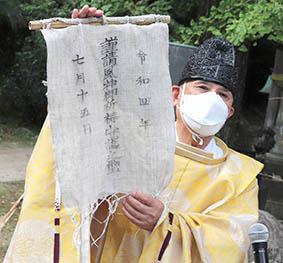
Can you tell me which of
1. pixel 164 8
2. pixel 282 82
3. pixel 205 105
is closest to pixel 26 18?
pixel 164 8

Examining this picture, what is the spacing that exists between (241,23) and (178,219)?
294 centimetres

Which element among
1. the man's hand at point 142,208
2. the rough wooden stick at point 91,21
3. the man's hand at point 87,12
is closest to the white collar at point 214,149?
the man's hand at point 142,208

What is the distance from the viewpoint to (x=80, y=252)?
193 centimetres

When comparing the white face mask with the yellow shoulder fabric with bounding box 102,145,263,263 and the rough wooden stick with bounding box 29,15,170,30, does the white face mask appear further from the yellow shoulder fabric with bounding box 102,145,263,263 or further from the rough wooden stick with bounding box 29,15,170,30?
the rough wooden stick with bounding box 29,15,170,30

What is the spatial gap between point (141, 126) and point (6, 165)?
23.5 ft

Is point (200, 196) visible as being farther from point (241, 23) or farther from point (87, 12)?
point (241, 23)

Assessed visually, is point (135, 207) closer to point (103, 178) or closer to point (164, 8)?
point (103, 178)

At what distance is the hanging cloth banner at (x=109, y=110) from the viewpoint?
5.89ft

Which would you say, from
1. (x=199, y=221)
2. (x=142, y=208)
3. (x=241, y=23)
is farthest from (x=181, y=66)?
(x=142, y=208)

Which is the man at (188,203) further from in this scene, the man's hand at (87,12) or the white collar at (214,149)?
the man's hand at (87,12)

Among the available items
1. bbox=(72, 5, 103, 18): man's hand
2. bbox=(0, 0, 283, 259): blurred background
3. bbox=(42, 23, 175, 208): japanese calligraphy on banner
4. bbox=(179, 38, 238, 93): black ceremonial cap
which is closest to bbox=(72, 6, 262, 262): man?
bbox=(179, 38, 238, 93): black ceremonial cap

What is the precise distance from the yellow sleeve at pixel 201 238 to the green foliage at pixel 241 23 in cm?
276

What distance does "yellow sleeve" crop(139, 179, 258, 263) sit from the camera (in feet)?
6.90

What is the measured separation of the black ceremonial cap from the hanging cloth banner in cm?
39
